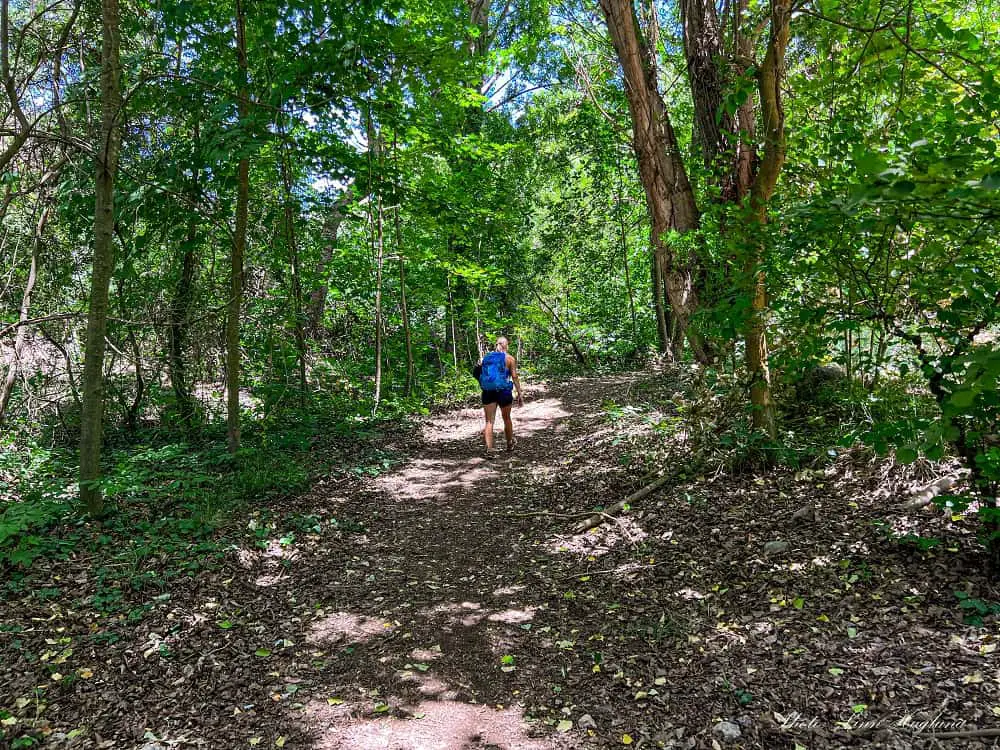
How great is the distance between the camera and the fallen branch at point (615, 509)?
18.0 ft

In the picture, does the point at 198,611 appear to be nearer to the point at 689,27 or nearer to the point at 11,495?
the point at 11,495

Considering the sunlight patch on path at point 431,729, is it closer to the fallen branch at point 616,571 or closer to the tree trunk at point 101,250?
the fallen branch at point 616,571

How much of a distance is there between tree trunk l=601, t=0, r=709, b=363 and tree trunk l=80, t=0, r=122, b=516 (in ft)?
15.7

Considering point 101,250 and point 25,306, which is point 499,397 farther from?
point 25,306

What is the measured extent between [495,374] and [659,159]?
3682 millimetres

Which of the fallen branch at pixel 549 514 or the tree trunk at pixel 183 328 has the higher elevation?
the tree trunk at pixel 183 328

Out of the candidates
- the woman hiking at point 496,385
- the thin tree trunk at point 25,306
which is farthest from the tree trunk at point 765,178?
the thin tree trunk at point 25,306

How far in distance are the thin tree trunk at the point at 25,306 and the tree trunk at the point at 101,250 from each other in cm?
311

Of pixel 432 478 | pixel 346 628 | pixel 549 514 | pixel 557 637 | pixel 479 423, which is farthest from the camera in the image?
pixel 479 423

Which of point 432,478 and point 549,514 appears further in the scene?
point 432,478

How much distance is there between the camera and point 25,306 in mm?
7418

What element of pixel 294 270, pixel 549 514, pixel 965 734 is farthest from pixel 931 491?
pixel 294 270

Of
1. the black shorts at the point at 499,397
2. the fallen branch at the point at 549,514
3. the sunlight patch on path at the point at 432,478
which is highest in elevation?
the black shorts at the point at 499,397

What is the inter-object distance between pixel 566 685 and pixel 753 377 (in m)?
3.30
